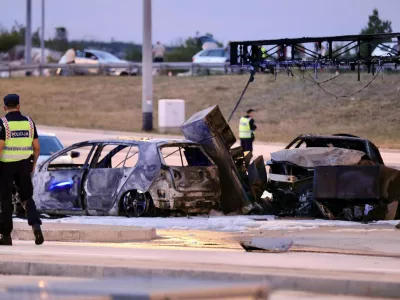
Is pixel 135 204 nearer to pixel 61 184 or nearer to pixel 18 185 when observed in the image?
pixel 61 184

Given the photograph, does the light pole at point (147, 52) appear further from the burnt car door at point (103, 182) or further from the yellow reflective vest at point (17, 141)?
the yellow reflective vest at point (17, 141)

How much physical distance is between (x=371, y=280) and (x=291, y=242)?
3.13m

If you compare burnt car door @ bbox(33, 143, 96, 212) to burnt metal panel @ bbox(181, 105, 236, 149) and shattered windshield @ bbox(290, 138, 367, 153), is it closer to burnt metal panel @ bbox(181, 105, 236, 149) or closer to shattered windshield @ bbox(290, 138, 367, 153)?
burnt metal panel @ bbox(181, 105, 236, 149)

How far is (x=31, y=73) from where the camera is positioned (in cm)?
6353

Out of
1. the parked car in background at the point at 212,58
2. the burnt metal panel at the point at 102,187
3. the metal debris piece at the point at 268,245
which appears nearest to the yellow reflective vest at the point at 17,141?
the metal debris piece at the point at 268,245

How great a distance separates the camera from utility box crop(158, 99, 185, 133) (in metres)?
41.4

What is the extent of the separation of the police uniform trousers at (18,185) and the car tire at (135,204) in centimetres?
470

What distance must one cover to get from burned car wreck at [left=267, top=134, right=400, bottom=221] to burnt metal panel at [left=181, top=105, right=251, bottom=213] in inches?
21.0

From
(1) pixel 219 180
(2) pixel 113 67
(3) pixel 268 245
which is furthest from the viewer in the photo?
(2) pixel 113 67

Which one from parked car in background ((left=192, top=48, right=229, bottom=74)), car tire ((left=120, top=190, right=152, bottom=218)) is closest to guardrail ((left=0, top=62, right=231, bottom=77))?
parked car in background ((left=192, top=48, right=229, bottom=74))

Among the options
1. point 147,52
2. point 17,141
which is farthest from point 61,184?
point 147,52

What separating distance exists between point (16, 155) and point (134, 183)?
496 cm

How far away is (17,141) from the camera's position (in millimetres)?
12062

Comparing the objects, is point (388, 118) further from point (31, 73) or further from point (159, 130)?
point (31, 73)
